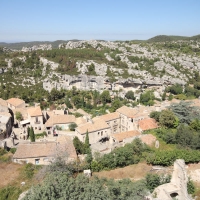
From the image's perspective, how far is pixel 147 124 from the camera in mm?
→ 41688

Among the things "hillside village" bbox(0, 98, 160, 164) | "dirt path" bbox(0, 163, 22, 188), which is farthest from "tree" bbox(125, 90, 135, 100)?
"dirt path" bbox(0, 163, 22, 188)

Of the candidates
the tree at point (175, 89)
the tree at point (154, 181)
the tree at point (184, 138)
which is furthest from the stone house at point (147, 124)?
the tree at point (175, 89)

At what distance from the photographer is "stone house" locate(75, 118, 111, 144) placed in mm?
40109

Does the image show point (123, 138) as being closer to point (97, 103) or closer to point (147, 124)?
point (147, 124)

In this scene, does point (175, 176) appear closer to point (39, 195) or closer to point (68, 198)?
point (68, 198)

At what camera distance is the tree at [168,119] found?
130ft

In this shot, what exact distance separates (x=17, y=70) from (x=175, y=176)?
78932 mm

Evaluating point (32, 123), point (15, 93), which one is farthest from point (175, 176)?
point (15, 93)

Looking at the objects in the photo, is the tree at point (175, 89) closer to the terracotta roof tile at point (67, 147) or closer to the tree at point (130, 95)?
the tree at point (130, 95)

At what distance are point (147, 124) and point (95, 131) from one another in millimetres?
9946

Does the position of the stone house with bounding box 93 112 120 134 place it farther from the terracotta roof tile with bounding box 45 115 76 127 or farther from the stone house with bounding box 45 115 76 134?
the stone house with bounding box 45 115 76 134

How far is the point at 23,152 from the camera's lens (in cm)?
3294

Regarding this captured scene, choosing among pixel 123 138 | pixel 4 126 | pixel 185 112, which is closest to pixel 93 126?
pixel 123 138

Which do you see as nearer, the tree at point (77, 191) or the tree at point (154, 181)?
the tree at point (77, 191)
